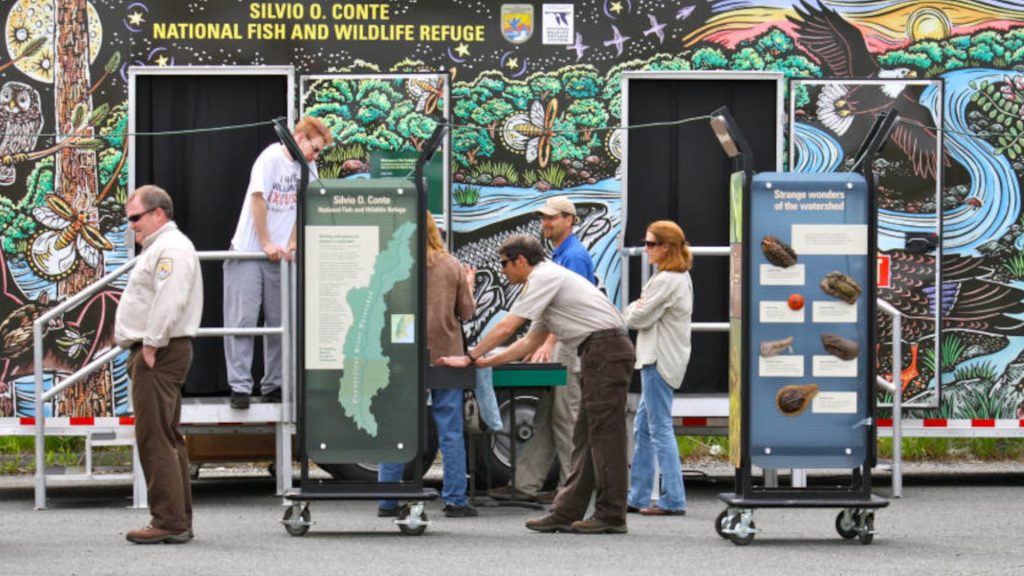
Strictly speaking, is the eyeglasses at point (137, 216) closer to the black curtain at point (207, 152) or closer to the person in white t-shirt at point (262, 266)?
the person in white t-shirt at point (262, 266)

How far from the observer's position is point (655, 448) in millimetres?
11461

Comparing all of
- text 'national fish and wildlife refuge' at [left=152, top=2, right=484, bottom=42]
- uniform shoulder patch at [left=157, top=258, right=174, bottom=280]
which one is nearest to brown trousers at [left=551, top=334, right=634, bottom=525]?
uniform shoulder patch at [left=157, top=258, right=174, bottom=280]

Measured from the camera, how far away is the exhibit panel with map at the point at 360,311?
34.7ft

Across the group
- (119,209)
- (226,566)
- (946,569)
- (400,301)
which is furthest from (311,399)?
(946,569)

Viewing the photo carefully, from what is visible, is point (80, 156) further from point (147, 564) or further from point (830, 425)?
point (830, 425)

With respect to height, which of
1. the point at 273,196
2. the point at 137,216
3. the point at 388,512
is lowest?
the point at 388,512

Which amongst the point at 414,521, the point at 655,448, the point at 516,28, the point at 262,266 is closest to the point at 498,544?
the point at 414,521

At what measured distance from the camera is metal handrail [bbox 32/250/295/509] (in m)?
11.9

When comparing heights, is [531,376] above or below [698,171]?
below

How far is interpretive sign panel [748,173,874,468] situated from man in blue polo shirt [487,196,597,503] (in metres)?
1.83

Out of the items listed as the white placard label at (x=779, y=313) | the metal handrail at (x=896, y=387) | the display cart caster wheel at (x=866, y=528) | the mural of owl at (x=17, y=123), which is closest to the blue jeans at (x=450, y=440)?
the white placard label at (x=779, y=313)

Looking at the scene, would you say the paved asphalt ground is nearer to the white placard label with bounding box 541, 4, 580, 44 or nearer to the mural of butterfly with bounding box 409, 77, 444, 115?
the mural of butterfly with bounding box 409, 77, 444, 115

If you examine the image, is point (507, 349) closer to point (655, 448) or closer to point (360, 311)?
point (360, 311)

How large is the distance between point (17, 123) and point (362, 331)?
3204 mm
